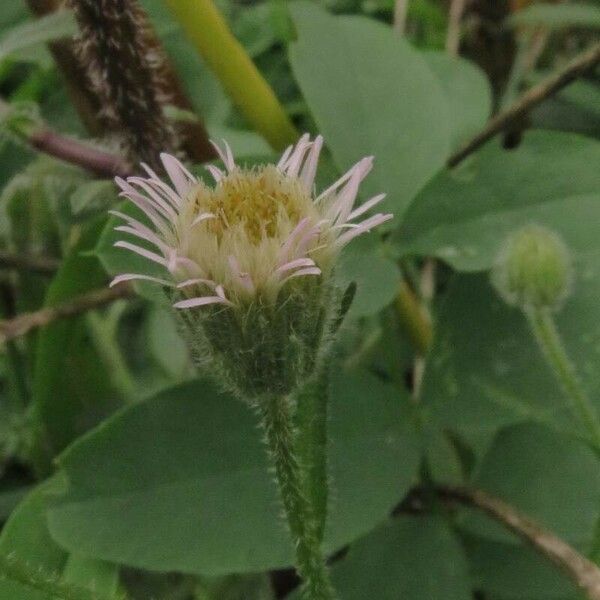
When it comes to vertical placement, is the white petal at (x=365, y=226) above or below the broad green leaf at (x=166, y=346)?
above

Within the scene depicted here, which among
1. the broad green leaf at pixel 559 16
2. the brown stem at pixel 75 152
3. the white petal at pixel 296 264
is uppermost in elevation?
the white petal at pixel 296 264

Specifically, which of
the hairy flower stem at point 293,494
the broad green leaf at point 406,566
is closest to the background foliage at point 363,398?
the broad green leaf at point 406,566

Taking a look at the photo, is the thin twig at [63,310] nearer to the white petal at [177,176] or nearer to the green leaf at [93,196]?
the green leaf at [93,196]

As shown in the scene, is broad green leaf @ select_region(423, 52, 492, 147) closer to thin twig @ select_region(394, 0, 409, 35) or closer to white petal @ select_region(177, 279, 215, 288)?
thin twig @ select_region(394, 0, 409, 35)

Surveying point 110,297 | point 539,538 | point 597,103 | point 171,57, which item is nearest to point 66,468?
point 110,297

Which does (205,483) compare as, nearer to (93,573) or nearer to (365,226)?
(93,573)

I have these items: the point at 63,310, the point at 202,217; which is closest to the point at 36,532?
the point at 63,310

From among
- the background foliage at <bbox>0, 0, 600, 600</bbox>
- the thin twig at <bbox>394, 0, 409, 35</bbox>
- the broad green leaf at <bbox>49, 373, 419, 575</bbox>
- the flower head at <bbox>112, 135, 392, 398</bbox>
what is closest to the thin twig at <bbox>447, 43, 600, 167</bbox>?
the background foliage at <bbox>0, 0, 600, 600</bbox>
